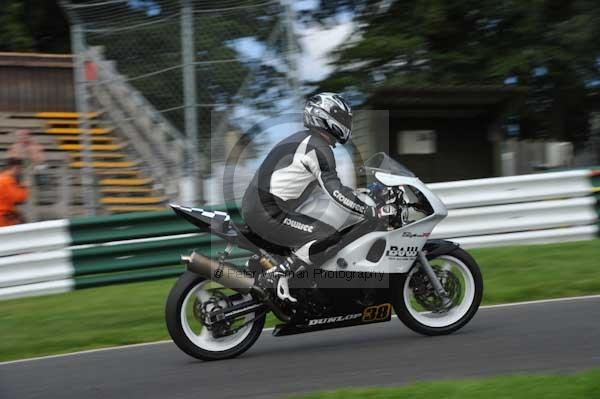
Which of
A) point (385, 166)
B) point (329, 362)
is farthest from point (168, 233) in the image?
point (329, 362)

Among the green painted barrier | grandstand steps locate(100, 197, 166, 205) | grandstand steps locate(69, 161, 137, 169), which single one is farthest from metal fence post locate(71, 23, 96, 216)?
the green painted barrier

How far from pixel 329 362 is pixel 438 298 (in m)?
A: 1.08

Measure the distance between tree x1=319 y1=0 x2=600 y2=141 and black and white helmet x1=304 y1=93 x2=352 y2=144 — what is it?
33.6ft

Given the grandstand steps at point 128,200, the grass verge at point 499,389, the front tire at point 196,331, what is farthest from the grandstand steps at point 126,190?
the grass verge at point 499,389

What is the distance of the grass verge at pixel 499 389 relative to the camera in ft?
15.8

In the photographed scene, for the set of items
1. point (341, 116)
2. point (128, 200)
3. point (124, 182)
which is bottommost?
point (128, 200)

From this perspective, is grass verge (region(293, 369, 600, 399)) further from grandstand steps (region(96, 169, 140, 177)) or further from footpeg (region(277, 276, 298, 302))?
grandstand steps (region(96, 169, 140, 177))

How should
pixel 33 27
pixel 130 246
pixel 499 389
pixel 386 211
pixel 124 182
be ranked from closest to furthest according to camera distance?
pixel 499 389 < pixel 386 211 < pixel 130 246 < pixel 124 182 < pixel 33 27

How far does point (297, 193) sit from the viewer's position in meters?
6.45

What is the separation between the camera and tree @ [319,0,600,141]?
16.7 metres

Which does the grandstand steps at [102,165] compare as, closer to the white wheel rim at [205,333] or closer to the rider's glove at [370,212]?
the white wheel rim at [205,333]

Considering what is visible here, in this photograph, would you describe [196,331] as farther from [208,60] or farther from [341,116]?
[208,60]

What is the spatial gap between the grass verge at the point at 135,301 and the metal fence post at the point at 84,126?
86.3 inches

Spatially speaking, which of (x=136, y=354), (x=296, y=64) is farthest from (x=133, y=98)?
(x=136, y=354)
